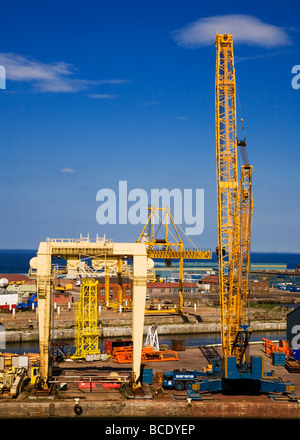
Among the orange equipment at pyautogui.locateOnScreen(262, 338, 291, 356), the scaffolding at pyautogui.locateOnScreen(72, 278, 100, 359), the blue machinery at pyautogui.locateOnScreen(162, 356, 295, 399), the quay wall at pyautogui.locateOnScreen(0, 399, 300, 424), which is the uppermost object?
the scaffolding at pyautogui.locateOnScreen(72, 278, 100, 359)

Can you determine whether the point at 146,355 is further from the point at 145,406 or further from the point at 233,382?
the point at 145,406

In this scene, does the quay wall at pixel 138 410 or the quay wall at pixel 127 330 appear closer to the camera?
the quay wall at pixel 138 410

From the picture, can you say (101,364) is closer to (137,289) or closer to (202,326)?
(137,289)

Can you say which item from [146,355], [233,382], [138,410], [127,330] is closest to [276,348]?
[146,355]

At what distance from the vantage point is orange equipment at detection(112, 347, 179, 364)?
2020 inches

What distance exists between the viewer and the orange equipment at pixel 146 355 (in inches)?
2020

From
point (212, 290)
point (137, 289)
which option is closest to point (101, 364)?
point (137, 289)

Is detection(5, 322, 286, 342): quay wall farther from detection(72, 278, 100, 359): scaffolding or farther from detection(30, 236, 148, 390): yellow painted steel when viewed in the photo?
detection(30, 236, 148, 390): yellow painted steel

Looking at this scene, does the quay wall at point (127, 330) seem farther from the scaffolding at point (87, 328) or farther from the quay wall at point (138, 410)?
the quay wall at point (138, 410)

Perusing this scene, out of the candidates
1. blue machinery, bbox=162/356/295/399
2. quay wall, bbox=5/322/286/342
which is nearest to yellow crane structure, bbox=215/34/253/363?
blue machinery, bbox=162/356/295/399

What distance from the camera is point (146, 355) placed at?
5319 centimetres

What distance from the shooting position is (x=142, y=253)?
4175 centimetres

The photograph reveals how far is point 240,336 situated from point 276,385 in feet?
16.7

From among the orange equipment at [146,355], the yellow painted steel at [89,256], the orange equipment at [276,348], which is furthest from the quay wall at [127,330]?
the yellow painted steel at [89,256]
